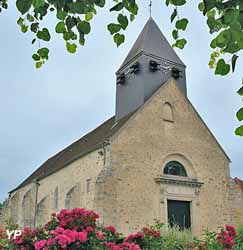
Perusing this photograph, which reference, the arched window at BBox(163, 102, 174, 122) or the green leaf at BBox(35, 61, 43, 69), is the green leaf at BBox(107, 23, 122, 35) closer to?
the green leaf at BBox(35, 61, 43, 69)

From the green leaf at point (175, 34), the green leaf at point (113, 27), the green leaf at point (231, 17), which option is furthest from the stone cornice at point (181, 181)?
the green leaf at point (231, 17)

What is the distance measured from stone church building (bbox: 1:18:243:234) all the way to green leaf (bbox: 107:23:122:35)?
52.7ft

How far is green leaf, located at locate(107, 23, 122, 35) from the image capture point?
285 centimetres

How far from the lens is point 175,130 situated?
22.1m

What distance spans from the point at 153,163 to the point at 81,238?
15281 millimetres

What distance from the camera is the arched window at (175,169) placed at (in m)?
21.3

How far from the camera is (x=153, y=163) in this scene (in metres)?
20.5

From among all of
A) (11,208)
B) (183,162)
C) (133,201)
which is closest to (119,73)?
(183,162)

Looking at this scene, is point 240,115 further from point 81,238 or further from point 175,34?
point 81,238

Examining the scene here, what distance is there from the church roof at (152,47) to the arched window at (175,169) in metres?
6.57

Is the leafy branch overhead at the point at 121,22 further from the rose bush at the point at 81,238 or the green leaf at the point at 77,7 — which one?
the rose bush at the point at 81,238

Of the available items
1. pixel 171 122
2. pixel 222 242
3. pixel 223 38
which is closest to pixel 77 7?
pixel 223 38

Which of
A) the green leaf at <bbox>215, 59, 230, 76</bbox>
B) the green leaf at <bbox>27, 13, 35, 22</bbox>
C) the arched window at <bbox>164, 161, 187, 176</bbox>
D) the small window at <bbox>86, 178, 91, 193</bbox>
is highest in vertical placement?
the arched window at <bbox>164, 161, 187, 176</bbox>

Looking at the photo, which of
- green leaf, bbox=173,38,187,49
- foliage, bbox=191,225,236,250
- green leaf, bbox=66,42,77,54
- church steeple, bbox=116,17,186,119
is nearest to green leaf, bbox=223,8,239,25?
green leaf, bbox=173,38,187,49
